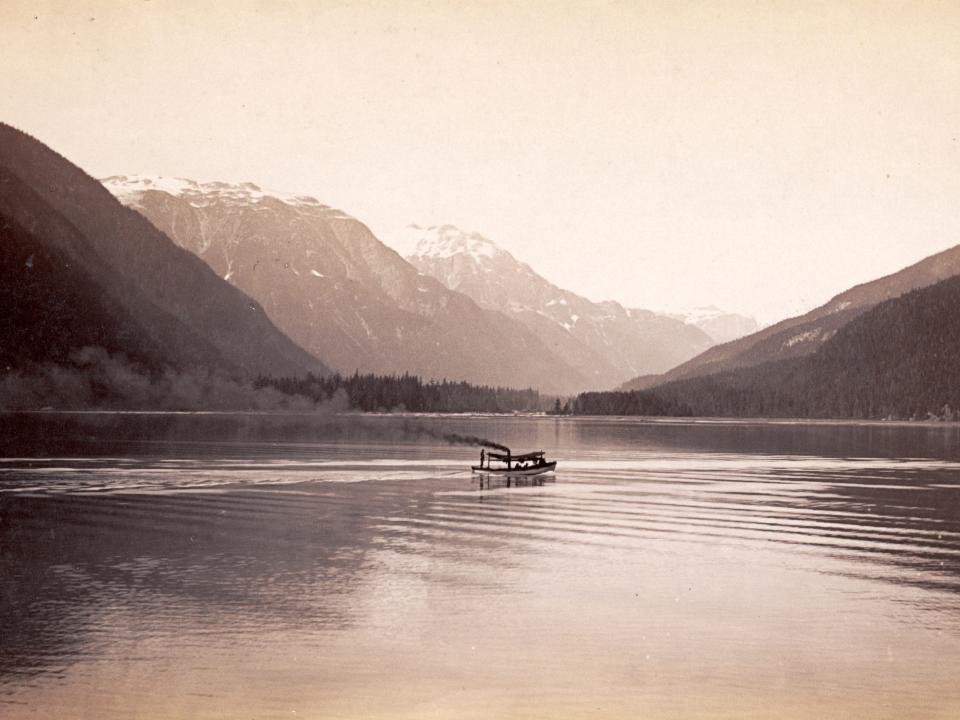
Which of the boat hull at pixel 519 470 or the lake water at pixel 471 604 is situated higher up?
the boat hull at pixel 519 470

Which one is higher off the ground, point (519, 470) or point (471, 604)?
point (519, 470)

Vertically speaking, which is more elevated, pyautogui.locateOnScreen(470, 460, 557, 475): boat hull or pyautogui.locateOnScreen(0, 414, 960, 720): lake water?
pyautogui.locateOnScreen(470, 460, 557, 475): boat hull

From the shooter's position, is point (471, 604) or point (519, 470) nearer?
point (471, 604)

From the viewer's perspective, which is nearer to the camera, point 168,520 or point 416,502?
point 168,520

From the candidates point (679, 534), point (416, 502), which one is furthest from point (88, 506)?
point (679, 534)

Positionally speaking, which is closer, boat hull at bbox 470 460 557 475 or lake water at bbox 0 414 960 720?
lake water at bbox 0 414 960 720

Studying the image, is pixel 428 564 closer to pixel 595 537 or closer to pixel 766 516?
pixel 595 537

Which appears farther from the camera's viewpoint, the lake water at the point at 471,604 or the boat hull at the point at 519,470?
the boat hull at the point at 519,470

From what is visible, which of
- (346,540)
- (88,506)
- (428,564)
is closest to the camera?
(428,564)
